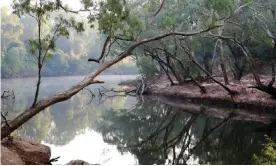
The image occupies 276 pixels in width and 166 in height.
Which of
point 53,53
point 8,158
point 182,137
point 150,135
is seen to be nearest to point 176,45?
point 150,135

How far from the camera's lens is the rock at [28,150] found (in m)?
7.02

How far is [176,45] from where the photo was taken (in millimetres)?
19109

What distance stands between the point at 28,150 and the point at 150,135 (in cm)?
578

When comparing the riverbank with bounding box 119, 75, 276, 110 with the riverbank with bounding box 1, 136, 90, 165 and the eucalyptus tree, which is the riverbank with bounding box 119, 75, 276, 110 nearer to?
the eucalyptus tree

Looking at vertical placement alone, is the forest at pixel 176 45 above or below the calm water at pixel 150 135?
above

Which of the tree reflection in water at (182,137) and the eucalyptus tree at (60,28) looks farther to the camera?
the tree reflection in water at (182,137)

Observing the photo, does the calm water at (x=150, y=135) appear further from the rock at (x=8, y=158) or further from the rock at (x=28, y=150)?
the rock at (x=8, y=158)

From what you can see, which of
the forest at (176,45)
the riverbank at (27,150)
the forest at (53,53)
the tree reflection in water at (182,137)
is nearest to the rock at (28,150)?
the riverbank at (27,150)

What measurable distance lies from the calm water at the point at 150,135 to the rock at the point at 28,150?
1.32 meters

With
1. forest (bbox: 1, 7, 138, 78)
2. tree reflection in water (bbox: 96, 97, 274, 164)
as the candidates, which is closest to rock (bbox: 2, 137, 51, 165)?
tree reflection in water (bbox: 96, 97, 274, 164)

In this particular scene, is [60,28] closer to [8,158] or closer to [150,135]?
[8,158]

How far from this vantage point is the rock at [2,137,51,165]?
276 inches

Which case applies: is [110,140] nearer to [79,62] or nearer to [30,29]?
[30,29]

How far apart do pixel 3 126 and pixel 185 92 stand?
1549 cm
